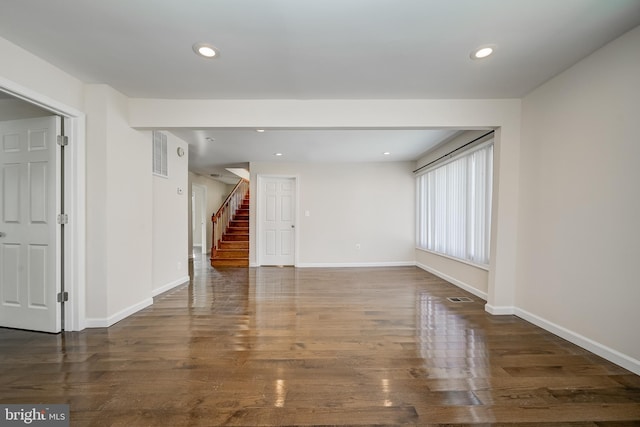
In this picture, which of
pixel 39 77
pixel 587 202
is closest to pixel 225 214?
pixel 39 77

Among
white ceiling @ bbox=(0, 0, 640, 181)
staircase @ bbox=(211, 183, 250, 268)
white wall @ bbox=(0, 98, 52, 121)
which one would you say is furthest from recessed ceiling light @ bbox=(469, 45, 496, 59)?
staircase @ bbox=(211, 183, 250, 268)

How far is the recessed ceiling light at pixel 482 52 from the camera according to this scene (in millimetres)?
1990

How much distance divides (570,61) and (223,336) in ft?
13.3

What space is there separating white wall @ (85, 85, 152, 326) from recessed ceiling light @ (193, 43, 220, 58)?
1388mm

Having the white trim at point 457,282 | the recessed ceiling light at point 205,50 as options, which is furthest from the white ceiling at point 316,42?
the white trim at point 457,282

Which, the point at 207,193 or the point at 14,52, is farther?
the point at 207,193

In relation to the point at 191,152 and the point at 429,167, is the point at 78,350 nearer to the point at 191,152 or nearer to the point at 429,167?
the point at 191,152

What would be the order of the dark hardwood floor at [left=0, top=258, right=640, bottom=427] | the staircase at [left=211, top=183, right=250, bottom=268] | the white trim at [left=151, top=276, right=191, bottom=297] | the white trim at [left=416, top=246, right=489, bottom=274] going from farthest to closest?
1. the staircase at [left=211, top=183, right=250, bottom=268]
2. the white trim at [left=151, top=276, right=191, bottom=297]
3. the white trim at [left=416, top=246, right=489, bottom=274]
4. the dark hardwood floor at [left=0, top=258, right=640, bottom=427]

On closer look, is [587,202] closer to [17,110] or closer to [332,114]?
[332,114]

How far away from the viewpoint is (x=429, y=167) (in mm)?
5129

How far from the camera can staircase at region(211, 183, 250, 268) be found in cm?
607

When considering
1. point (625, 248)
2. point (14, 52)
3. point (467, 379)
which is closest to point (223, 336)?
point (467, 379)

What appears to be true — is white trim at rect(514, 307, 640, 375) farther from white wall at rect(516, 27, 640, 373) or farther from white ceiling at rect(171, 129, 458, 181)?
white ceiling at rect(171, 129, 458, 181)

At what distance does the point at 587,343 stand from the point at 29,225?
211 inches
